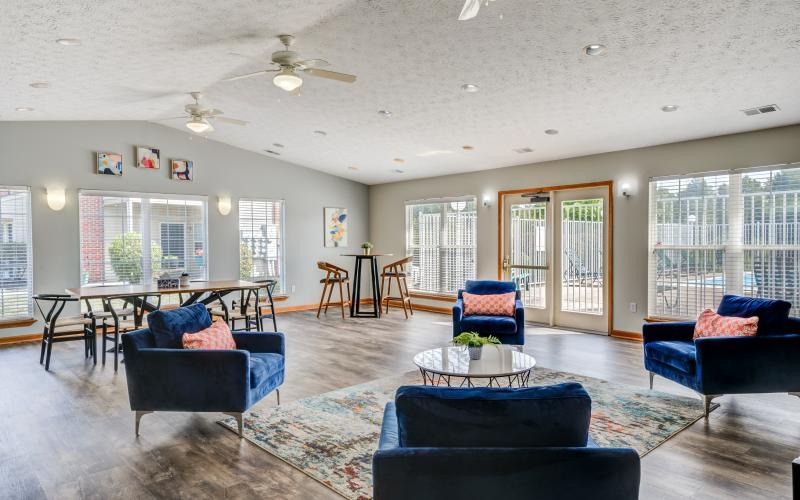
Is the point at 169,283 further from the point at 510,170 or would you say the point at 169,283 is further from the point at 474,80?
the point at 510,170

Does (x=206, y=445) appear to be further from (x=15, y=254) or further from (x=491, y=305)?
(x=15, y=254)

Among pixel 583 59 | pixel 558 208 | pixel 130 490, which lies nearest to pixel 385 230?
pixel 558 208

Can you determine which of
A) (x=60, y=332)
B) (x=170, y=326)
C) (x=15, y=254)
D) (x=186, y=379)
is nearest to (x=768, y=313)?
(x=186, y=379)

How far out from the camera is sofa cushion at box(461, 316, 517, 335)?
532 cm

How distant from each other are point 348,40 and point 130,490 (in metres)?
3.42

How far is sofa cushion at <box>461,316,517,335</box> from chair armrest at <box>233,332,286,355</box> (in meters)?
2.28

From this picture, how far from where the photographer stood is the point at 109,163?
7008 mm

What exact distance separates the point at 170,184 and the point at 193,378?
5.31m

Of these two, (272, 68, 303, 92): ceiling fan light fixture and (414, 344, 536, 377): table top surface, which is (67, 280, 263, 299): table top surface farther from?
(414, 344, 536, 377): table top surface

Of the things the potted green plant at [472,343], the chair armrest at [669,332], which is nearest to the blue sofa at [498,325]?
the chair armrest at [669,332]

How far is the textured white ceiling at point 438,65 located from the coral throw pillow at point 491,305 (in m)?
2.03

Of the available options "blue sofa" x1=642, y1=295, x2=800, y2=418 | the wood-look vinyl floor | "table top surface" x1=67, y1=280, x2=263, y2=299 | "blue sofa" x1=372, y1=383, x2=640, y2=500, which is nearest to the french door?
the wood-look vinyl floor

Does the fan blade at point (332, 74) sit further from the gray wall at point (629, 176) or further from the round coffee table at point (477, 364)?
the gray wall at point (629, 176)

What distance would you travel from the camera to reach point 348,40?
13.0 feet
